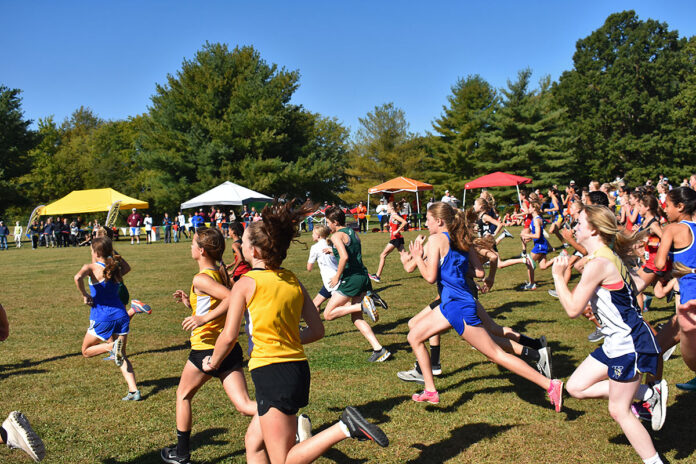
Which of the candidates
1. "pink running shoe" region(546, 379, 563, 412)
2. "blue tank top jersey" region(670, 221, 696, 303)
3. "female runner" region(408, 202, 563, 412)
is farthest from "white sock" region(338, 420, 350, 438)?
"blue tank top jersey" region(670, 221, 696, 303)

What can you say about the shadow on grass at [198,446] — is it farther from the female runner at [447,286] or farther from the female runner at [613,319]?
the female runner at [613,319]

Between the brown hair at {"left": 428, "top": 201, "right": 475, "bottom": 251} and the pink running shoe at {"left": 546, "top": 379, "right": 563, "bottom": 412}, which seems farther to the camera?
the brown hair at {"left": 428, "top": 201, "right": 475, "bottom": 251}

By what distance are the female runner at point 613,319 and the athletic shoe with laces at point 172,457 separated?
3.09m

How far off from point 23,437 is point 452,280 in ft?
11.8

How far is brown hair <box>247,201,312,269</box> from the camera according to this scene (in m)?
3.30

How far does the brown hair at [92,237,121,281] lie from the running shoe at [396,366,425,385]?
3.40 m

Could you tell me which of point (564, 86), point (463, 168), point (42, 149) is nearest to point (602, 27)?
point (564, 86)

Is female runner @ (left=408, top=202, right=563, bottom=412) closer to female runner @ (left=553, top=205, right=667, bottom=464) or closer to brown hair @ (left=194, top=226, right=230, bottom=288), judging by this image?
female runner @ (left=553, top=205, right=667, bottom=464)

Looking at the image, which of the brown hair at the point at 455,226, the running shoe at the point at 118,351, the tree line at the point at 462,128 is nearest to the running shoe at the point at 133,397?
the running shoe at the point at 118,351

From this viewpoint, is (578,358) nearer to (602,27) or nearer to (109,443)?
(109,443)

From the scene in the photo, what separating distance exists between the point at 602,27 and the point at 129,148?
59818 millimetres

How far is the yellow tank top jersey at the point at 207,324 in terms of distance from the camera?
13.8 ft

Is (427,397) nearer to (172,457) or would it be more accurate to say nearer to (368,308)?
(368,308)

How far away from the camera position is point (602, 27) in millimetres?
55375
